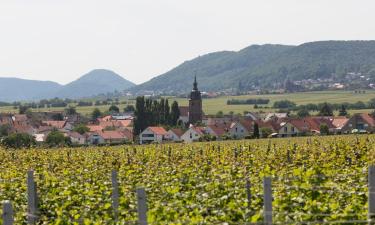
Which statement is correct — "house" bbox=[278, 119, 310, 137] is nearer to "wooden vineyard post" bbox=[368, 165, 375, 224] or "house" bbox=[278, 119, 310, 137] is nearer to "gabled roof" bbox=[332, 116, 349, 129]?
"gabled roof" bbox=[332, 116, 349, 129]

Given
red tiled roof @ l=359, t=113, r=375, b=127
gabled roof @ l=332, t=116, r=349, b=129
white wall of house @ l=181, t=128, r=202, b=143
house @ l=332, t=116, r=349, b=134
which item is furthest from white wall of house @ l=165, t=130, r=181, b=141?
red tiled roof @ l=359, t=113, r=375, b=127

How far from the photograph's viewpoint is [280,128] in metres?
111

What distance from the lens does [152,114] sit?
113 m

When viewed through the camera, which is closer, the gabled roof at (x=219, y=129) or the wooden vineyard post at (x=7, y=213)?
the wooden vineyard post at (x=7, y=213)

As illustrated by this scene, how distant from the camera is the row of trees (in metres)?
110

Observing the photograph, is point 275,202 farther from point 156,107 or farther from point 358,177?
point 156,107

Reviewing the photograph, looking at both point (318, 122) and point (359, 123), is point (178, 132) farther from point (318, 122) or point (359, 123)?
point (359, 123)

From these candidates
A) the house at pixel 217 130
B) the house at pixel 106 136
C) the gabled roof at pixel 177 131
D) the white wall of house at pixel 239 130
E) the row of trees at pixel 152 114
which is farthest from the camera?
the white wall of house at pixel 239 130

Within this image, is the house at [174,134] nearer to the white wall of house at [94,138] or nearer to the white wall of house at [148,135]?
the white wall of house at [148,135]

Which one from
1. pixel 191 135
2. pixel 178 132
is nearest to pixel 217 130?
pixel 178 132

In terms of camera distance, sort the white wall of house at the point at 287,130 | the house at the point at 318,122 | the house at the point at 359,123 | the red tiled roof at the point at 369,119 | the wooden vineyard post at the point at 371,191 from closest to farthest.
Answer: the wooden vineyard post at the point at 371,191 → the white wall of house at the point at 287,130 → the house at the point at 318,122 → the house at the point at 359,123 → the red tiled roof at the point at 369,119

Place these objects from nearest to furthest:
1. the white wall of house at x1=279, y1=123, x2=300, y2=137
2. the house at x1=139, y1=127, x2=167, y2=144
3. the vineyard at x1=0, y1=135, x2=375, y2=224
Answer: the vineyard at x1=0, y1=135, x2=375, y2=224 → the house at x1=139, y1=127, x2=167, y2=144 → the white wall of house at x1=279, y1=123, x2=300, y2=137

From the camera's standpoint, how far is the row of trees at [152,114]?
362ft

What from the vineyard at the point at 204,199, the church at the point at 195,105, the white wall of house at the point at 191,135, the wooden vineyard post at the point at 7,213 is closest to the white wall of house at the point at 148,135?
the white wall of house at the point at 191,135
